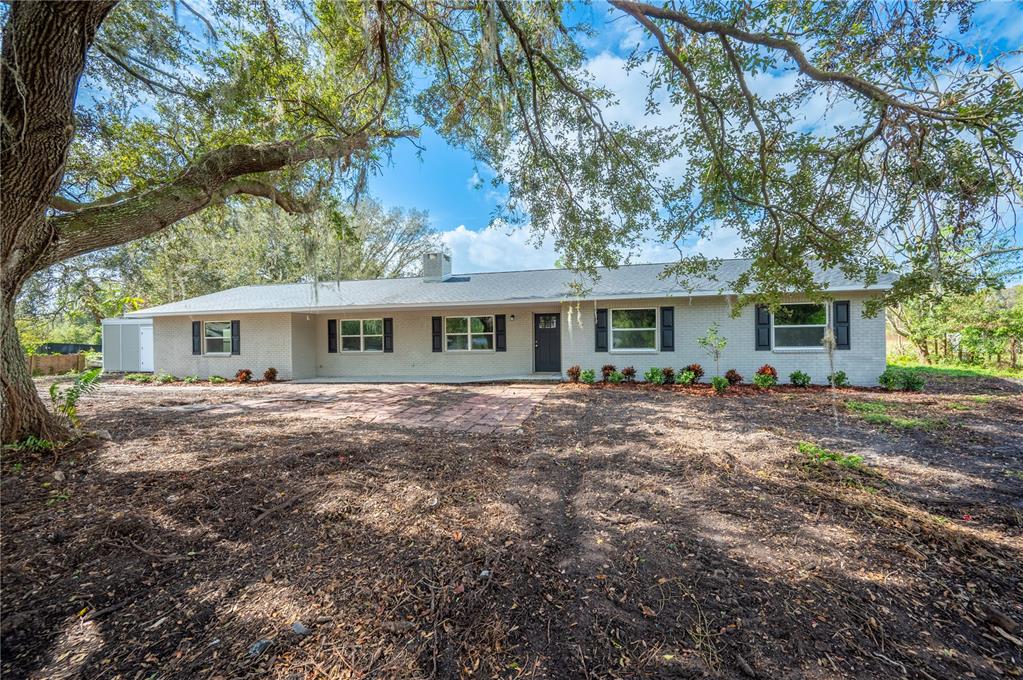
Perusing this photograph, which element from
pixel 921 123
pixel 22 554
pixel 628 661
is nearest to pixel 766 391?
pixel 921 123

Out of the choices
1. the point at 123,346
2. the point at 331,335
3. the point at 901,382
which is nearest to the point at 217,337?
the point at 331,335

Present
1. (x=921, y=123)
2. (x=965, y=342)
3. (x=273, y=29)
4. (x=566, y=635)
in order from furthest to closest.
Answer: (x=965, y=342) → (x=273, y=29) → (x=921, y=123) → (x=566, y=635)

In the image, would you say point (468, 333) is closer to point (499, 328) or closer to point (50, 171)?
point (499, 328)

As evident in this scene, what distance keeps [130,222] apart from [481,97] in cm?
450

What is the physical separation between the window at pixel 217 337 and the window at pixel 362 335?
3.73m

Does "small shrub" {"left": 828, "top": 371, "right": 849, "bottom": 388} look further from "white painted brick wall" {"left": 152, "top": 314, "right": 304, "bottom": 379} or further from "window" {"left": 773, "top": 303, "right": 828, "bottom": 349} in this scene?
"white painted brick wall" {"left": 152, "top": 314, "right": 304, "bottom": 379}

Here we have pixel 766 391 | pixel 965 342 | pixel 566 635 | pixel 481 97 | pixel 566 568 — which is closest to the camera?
pixel 566 635

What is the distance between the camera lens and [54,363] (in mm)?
15516

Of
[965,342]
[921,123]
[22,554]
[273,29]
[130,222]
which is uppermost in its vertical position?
[273,29]

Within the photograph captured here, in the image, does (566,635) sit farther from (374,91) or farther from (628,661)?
(374,91)

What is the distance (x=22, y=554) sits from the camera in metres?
2.30

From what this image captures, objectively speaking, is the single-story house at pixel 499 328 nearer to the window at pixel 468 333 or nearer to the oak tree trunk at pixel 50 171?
the window at pixel 468 333

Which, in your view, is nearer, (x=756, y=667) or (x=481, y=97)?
(x=756, y=667)

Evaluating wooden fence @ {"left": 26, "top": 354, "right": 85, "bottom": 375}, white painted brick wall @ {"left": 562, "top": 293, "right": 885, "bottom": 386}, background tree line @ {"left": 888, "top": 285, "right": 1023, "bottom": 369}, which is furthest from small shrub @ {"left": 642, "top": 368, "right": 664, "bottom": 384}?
wooden fence @ {"left": 26, "top": 354, "right": 85, "bottom": 375}
